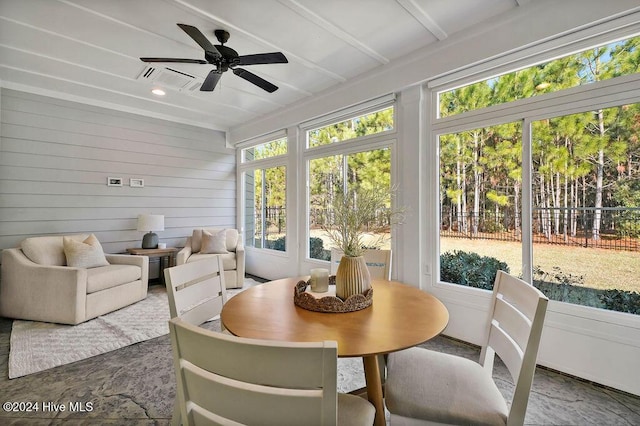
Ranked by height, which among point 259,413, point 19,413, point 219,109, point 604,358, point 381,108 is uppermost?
point 219,109

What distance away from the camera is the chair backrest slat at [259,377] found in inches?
24.2

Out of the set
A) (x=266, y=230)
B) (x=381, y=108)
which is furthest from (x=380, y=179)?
(x=266, y=230)

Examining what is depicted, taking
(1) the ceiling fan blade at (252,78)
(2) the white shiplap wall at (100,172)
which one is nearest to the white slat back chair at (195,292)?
(1) the ceiling fan blade at (252,78)

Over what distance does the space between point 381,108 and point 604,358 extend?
2959 millimetres

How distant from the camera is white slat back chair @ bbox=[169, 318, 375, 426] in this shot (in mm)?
616

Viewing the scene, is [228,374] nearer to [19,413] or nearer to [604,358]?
[19,413]

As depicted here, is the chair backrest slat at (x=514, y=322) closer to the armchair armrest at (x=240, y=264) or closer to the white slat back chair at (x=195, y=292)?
the white slat back chair at (x=195, y=292)

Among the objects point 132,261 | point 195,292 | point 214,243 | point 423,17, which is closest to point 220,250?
point 214,243

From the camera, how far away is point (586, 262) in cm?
215

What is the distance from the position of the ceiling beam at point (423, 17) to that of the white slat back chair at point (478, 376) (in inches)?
82.6

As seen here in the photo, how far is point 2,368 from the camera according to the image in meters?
2.20

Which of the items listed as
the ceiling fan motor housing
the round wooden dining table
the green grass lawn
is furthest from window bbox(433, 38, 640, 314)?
the ceiling fan motor housing

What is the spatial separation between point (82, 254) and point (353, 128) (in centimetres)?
373

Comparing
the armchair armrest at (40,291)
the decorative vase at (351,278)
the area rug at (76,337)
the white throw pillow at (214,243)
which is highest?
the decorative vase at (351,278)
